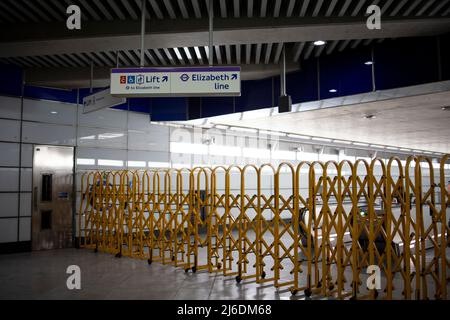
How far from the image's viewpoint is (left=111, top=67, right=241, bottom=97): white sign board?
602cm

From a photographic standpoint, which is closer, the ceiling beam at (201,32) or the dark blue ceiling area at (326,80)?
the ceiling beam at (201,32)

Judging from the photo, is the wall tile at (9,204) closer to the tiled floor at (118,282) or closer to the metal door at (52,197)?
the metal door at (52,197)

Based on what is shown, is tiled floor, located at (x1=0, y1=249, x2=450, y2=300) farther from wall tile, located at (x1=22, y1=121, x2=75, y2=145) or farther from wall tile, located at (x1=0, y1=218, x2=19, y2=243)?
wall tile, located at (x1=22, y1=121, x2=75, y2=145)

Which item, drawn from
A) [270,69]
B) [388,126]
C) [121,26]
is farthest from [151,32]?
[388,126]

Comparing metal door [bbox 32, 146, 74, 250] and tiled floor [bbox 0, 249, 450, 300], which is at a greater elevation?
metal door [bbox 32, 146, 74, 250]

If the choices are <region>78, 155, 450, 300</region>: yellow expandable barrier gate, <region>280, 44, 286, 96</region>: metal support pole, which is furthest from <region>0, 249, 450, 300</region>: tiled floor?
<region>280, 44, 286, 96</region>: metal support pole

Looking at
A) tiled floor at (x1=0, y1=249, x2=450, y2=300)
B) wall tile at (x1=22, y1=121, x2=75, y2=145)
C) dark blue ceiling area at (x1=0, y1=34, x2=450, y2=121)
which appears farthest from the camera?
wall tile at (x1=22, y1=121, x2=75, y2=145)

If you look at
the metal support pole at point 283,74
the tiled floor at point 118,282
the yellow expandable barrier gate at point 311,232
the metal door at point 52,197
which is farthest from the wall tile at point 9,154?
the metal support pole at point 283,74

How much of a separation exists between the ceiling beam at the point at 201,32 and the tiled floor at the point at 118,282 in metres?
4.25

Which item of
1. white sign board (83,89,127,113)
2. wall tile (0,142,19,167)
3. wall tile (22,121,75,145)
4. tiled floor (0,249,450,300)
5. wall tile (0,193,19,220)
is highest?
white sign board (83,89,127,113)

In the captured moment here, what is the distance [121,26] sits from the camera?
689cm

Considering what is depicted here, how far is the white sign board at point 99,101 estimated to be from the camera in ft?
25.9

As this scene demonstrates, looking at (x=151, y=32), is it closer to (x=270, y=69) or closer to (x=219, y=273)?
(x=270, y=69)

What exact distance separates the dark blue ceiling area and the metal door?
158 centimetres
